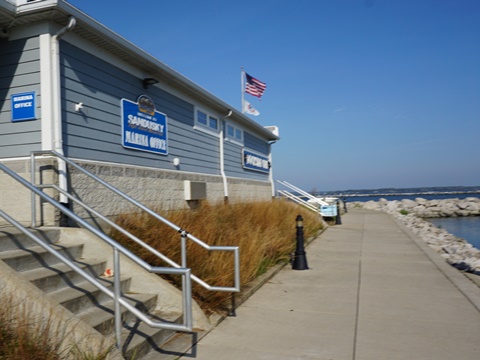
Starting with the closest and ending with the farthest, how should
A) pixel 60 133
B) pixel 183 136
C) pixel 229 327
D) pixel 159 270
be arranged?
1. pixel 159 270
2. pixel 229 327
3. pixel 60 133
4. pixel 183 136

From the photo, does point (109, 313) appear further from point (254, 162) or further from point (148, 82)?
point (254, 162)

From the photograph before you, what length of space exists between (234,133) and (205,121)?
9.13 feet

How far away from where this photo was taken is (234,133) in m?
14.7

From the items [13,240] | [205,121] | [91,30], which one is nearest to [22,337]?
[13,240]

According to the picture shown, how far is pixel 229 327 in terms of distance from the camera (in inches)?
196

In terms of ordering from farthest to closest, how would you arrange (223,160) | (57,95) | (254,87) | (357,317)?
(254,87), (223,160), (57,95), (357,317)

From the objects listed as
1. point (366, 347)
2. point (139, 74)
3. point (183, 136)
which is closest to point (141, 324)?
point (366, 347)

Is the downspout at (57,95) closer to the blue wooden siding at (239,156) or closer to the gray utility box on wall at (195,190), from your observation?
the gray utility box on wall at (195,190)

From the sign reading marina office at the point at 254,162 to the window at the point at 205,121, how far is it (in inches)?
111

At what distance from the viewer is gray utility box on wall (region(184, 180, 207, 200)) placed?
1003 centimetres

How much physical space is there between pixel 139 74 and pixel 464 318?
7.27m

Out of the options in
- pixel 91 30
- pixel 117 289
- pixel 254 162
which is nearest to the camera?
pixel 117 289

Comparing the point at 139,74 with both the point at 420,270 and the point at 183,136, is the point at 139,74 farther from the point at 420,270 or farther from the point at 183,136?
the point at 420,270

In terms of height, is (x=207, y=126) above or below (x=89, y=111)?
above
